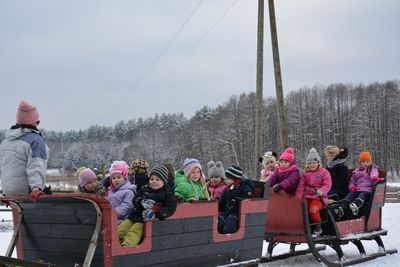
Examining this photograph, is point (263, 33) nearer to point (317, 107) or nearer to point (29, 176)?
point (29, 176)

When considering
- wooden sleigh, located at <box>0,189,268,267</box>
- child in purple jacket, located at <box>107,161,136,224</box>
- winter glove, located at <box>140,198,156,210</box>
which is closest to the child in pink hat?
child in purple jacket, located at <box>107,161,136,224</box>

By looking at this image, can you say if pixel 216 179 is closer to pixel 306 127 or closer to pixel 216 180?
pixel 216 180

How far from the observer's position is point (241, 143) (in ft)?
208

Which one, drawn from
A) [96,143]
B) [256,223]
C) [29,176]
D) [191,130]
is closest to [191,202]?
[256,223]

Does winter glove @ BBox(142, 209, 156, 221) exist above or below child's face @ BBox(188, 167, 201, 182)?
below

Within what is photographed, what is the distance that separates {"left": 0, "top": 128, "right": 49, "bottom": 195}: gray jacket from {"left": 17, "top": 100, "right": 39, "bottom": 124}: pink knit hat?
0.08m

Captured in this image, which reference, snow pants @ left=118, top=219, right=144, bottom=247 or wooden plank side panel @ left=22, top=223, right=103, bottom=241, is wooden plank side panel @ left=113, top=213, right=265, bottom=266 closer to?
snow pants @ left=118, top=219, right=144, bottom=247

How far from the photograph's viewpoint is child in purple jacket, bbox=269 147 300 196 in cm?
694

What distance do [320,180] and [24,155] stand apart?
4157 millimetres

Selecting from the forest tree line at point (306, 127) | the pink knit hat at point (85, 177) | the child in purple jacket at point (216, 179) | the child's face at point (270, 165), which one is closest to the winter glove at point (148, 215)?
the pink knit hat at point (85, 177)

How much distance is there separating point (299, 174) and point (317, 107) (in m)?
63.5

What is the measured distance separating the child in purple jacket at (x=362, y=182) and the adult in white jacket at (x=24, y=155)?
5.01m

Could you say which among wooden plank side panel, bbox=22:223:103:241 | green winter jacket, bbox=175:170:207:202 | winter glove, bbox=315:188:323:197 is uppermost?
green winter jacket, bbox=175:170:207:202

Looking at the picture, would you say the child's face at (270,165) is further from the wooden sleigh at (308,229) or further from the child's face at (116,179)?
the child's face at (116,179)
